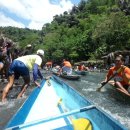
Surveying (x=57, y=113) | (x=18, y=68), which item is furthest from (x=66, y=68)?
(x=57, y=113)

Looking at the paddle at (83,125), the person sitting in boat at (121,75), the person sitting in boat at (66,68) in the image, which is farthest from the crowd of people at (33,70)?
the person sitting in boat at (66,68)

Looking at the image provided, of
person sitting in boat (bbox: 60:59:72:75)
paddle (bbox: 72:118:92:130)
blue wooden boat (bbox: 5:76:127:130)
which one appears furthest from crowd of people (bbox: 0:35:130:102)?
person sitting in boat (bbox: 60:59:72:75)

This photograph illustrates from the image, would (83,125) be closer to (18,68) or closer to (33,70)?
(33,70)

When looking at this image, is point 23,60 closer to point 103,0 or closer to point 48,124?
point 48,124

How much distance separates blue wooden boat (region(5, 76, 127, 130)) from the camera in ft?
17.2

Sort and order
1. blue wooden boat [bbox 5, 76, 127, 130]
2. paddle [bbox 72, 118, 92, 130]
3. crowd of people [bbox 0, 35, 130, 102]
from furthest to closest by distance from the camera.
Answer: crowd of people [bbox 0, 35, 130, 102] → paddle [bbox 72, 118, 92, 130] → blue wooden boat [bbox 5, 76, 127, 130]

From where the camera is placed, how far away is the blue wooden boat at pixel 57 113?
5.25 metres

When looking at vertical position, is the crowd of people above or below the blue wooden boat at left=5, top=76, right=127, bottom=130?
above

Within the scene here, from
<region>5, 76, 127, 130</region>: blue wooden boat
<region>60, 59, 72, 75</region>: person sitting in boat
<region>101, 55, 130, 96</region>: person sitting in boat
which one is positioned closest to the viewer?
<region>5, 76, 127, 130</region>: blue wooden boat

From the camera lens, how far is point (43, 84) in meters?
12.0

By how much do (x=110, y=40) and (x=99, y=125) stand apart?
171 feet

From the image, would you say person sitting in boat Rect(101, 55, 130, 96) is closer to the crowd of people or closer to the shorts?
the crowd of people

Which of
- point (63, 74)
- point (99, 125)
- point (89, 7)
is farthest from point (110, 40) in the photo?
point (89, 7)

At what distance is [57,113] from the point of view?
864cm
